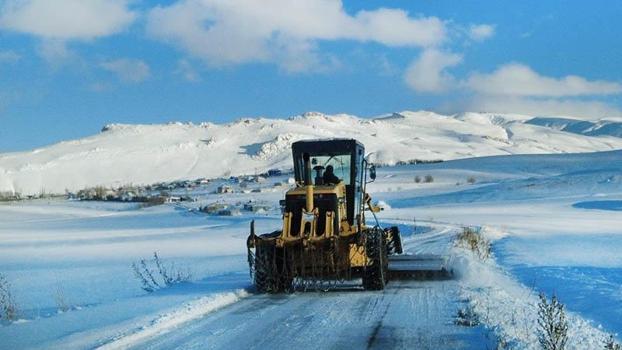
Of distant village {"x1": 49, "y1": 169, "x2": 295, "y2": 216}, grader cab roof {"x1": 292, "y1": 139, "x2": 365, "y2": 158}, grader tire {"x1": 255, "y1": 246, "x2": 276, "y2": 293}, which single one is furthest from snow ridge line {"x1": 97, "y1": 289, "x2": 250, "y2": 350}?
distant village {"x1": 49, "y1": 169, "x2": 295, "y2": 216}

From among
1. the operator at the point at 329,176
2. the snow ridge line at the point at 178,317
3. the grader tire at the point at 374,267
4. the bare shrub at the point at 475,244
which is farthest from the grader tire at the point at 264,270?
the bare shrub at the point at 475,244

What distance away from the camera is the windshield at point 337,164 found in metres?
15.9

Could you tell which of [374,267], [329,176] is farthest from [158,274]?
[374,267]

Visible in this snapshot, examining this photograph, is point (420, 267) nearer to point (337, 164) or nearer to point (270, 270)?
point (337, 164)

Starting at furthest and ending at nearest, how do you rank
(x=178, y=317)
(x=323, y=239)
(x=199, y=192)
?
(x=199, y=192)
(x=323, y=239)
(x=178, y=317)

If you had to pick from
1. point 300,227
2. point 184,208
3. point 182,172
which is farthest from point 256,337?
point 182,172

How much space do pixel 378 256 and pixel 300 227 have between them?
1571mm

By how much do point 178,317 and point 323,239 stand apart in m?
3.71

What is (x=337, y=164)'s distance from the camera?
52.4 feet

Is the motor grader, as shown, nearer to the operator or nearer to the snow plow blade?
the operator

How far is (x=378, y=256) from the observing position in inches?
572

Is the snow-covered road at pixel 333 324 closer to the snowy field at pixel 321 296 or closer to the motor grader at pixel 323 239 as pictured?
the snowy field at pixel 321 296

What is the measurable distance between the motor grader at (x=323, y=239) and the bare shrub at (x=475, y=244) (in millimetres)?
7021

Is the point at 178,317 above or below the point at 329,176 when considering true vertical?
below
